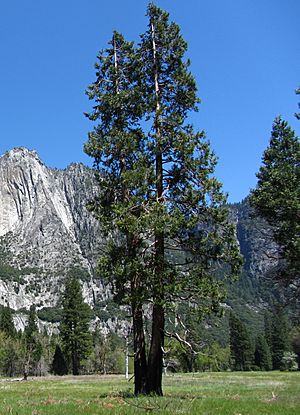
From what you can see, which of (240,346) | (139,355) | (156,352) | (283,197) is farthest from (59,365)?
(156,352)

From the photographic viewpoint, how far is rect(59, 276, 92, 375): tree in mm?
67438

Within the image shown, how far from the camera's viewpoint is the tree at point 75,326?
221 feet

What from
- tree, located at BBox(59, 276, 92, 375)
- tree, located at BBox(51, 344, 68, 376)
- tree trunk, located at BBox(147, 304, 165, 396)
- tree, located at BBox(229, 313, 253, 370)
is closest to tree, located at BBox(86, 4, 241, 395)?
tree trunk, located at BBox(147, 304, 165, 396)

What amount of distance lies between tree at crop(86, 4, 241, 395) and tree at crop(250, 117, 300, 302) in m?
9.74

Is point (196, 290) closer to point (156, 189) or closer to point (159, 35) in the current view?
point (156, 189)

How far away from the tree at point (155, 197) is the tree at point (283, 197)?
9.74 meters

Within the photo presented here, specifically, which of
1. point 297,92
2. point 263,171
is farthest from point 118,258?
point 263,171

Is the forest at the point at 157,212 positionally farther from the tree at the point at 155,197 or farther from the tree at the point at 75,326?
the tree at the point at 75,326

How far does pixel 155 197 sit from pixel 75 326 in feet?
187

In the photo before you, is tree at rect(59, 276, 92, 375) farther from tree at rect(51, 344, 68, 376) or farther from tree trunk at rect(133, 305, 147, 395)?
tree trunk at rect(133, 305, 147, 395)

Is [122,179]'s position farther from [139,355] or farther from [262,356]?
[262,356]

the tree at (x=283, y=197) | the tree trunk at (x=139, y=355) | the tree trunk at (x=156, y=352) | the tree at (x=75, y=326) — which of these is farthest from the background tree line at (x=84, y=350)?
the tree trunk at (x=156, y=352)

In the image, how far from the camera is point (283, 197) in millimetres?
25844

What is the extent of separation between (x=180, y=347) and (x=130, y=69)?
39.3 ft
